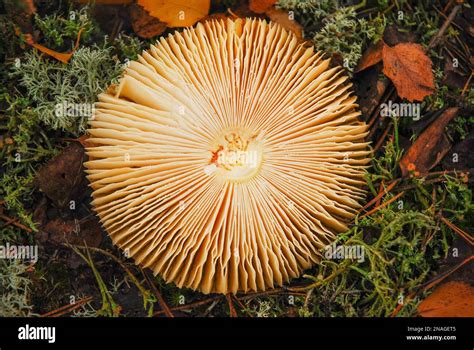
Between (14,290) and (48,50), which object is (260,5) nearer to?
(48,50)

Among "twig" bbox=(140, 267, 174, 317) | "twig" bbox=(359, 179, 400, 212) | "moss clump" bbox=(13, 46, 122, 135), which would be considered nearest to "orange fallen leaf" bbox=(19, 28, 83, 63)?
"moss clump" bbox=(13, 46, 122, 135)

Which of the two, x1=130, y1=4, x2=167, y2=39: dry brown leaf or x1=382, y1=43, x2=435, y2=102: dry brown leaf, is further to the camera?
x1=130, y1=4, x2=167, y2=39: dry brown leaf

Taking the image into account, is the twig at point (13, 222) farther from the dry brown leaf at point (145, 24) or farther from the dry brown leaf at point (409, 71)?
the dry brown leaf at point (409, 71)

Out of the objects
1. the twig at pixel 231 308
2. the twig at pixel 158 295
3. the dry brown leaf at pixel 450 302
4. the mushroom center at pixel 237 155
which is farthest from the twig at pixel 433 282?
the twig at pixel 158 295

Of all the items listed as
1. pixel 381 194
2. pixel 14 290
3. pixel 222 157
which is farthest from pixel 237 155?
pixel 14 290

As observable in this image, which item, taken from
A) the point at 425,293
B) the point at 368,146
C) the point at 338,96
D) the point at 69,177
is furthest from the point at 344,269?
the point at 69,177

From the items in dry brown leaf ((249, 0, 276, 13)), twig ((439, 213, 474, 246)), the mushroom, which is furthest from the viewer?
dry brown leaf ((249, 0, 276, 13))

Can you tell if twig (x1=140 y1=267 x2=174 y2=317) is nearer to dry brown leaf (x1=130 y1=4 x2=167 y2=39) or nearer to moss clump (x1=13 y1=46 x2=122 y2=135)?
moss clump (x1=13 y1=46 x2=122 y2=135)
